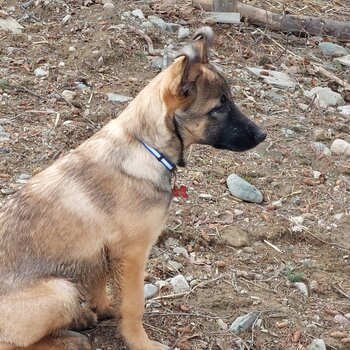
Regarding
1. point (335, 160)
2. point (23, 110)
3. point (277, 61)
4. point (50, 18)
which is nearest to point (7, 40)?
point (50, 18)

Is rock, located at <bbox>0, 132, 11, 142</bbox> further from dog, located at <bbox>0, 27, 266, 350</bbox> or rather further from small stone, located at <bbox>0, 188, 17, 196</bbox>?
dog, located at <bbox>0, 27, 266, 350</bbox>

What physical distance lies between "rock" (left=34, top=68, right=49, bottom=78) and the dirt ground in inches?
2.1

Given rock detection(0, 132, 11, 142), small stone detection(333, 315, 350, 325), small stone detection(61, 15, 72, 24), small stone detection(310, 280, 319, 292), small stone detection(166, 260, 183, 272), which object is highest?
small stone detection(61, 15, 72, 24)

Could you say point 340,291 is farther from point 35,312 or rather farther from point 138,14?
point 138,14

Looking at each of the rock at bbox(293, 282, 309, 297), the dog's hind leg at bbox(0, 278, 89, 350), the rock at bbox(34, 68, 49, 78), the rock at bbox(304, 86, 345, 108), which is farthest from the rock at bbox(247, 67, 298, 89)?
the dog's hind leg at bbox(0, 278, 89, 350)

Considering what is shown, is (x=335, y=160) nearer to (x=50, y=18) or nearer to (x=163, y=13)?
(x=163, y=13)

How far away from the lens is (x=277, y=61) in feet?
30.5

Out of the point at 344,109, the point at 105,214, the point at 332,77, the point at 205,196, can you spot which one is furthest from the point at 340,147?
the point at 105,214

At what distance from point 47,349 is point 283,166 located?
11.1 feet

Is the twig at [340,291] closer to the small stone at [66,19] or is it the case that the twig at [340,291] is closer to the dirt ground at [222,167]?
the dirt ground at [222,167]

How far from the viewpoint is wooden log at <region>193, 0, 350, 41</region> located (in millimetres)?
9602

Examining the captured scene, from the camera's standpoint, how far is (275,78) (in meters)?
8.83

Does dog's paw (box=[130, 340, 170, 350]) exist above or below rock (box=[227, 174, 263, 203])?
above

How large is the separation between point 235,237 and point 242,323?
1054mm
